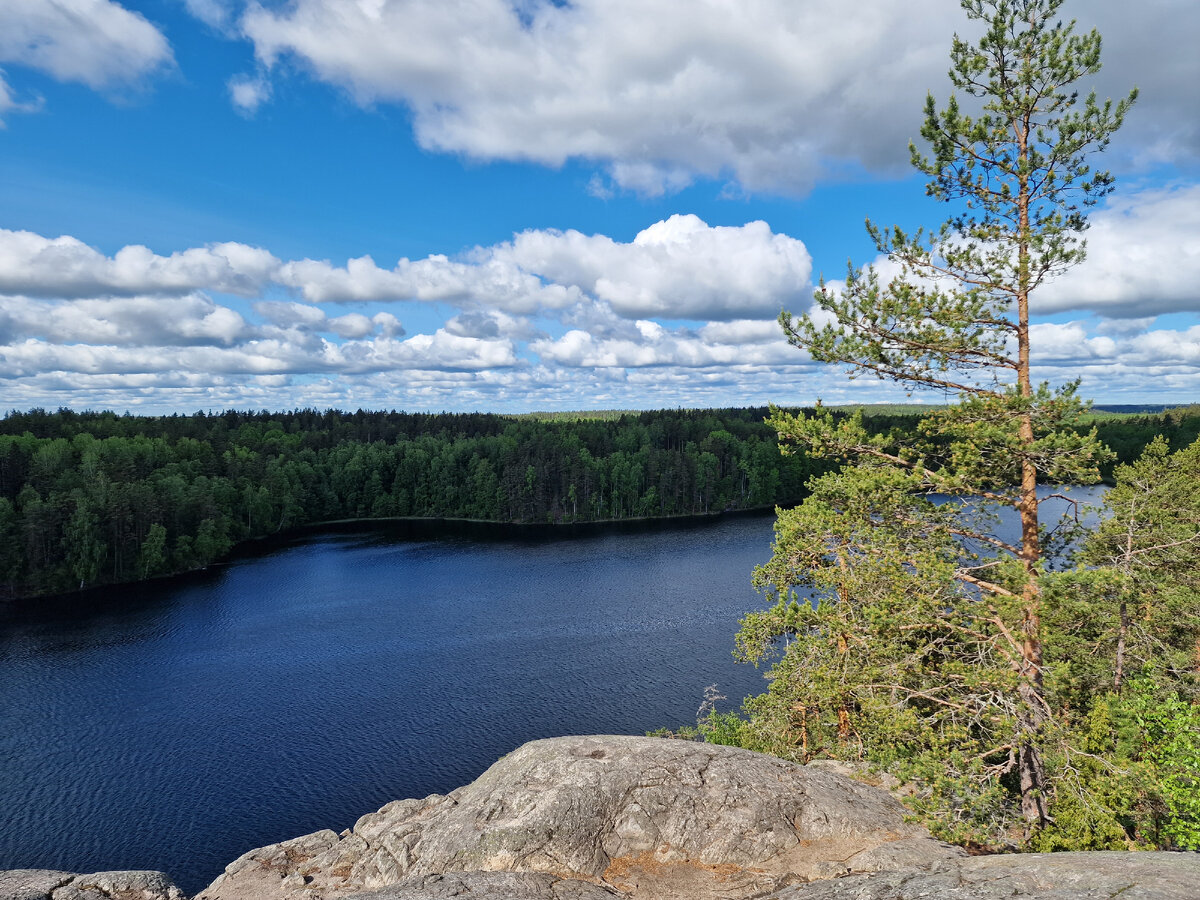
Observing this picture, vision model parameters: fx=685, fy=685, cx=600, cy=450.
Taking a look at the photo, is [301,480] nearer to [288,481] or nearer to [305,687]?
[288,481]

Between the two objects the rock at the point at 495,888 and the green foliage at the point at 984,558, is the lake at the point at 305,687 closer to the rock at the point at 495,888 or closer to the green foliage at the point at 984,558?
the rock at the point at 495,888

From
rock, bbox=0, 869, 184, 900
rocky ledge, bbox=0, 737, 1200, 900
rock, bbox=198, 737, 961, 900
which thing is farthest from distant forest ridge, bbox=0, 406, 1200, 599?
rock, bbox=198, 737, 961, 900

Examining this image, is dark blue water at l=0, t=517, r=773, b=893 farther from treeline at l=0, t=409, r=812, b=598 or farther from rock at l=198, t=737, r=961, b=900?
rock at l=198, t=737, r=961, b=900

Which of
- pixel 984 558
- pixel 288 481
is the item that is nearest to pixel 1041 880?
pixel 984 558

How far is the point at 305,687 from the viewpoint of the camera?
161 feet

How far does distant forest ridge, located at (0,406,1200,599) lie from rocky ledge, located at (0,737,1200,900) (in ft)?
252

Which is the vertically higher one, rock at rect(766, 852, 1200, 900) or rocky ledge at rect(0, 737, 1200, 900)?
rock at rect(766, 852, 1200, 900)

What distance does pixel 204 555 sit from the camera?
288 ft

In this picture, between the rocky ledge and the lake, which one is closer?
the rocky ledge

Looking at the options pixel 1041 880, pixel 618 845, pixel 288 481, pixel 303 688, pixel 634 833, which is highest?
pixel 1041 880

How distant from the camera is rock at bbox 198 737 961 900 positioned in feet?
42.4

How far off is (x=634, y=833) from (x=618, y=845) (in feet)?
1.28

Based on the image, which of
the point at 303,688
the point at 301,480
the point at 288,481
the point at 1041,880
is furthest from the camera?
the point at 301,480

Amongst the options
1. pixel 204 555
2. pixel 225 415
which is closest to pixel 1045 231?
pixel 204 555
